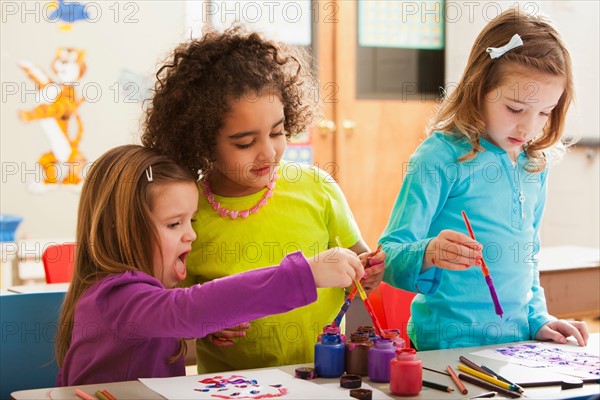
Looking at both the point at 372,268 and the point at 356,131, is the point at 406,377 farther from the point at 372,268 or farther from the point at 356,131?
the point at 356,131

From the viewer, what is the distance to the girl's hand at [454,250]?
1386 millimetres

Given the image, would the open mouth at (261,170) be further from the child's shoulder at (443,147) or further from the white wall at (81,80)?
the white wall at (81,80)

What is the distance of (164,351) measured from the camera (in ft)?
4.60

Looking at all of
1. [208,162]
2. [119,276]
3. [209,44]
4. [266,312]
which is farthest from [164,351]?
[209,44]

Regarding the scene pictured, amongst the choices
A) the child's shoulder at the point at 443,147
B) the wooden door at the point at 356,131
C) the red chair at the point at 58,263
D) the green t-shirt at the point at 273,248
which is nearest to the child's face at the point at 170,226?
the green t-shirt at the point at 273,248

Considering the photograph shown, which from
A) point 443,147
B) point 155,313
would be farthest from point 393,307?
point 155,313

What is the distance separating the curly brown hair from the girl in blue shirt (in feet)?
1.08

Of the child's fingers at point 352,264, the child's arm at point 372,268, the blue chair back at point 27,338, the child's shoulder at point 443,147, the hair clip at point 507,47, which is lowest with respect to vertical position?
the blue chair back at point 27,338

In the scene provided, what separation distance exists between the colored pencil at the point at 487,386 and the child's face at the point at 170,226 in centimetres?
53

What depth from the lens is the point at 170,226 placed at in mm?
1466

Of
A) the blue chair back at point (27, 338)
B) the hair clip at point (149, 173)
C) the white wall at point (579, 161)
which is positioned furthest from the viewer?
the white wall at point (579, 161)

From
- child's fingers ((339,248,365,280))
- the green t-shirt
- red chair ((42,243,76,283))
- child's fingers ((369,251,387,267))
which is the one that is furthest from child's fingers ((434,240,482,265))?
red chair ((42,243,76,283))

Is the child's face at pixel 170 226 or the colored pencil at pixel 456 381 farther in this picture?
the child's face at pixel 170 226

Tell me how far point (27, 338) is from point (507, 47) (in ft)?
3.80
